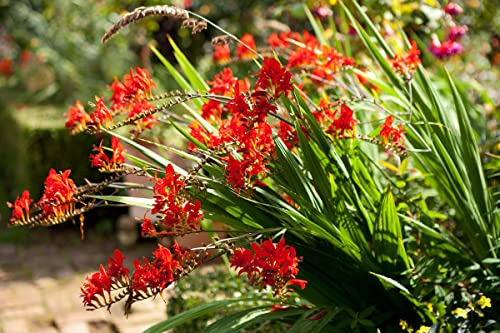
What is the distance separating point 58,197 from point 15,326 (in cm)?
198

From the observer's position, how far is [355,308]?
1844 millimetres

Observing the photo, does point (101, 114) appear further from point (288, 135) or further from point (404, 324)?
point (404, 324)

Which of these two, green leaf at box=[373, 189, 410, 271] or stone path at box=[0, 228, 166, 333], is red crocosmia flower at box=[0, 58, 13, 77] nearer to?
stone path at box=[0, 228, 166, 333]

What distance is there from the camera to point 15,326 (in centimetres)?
329

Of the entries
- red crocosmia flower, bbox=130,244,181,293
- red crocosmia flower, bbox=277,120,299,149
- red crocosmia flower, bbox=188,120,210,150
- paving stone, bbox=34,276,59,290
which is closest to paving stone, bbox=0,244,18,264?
paving stone, bbox=34,276,59,290

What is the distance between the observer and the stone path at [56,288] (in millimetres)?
3281

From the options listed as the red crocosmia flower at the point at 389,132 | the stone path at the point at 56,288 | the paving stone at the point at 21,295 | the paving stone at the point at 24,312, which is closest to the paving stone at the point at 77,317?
the stone path at the point at 56,288

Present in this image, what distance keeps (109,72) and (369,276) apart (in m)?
4.55

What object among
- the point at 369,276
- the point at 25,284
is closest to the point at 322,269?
the point at 369,276

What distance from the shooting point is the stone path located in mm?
3281

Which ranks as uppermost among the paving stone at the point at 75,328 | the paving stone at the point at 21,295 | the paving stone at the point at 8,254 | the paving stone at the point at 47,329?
the paving stone at the point at 8,254

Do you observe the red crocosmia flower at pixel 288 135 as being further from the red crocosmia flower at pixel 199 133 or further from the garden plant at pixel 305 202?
the red crocosmia flower at pixel 199 133

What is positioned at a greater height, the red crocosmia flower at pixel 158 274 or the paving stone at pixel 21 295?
the red crocosmia flower at pixel 158 274

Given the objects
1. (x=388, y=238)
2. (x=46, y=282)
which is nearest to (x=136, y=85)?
(x=388, y=238)
